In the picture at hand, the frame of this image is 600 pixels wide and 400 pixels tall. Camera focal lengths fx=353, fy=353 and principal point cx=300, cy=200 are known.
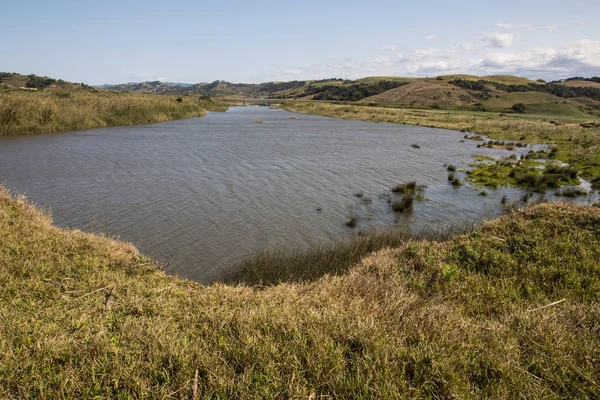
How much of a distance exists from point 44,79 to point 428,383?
122993mm

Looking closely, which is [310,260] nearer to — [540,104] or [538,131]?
[538,131]

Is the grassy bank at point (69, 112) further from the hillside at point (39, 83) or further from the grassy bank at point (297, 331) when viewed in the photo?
the hillside at point (39, 83)

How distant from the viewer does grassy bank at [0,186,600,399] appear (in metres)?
3.79

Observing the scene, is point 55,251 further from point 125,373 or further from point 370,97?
point 370,97

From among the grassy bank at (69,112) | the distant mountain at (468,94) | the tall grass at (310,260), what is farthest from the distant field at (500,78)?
the tall grass at (310,260)

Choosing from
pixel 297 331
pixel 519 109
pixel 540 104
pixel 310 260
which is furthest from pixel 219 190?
pixel 540 104

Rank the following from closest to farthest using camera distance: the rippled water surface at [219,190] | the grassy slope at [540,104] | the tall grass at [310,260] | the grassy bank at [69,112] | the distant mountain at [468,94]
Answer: the tall grass at [310,260] < the rippled water surface at [219,190] < the grassy bank at [69,112] < the grassy slope at [540,104] < the distant mountain at [468,94]

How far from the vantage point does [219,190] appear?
19422 millimetres

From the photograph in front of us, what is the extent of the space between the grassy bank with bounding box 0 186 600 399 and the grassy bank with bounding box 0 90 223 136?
119 ft

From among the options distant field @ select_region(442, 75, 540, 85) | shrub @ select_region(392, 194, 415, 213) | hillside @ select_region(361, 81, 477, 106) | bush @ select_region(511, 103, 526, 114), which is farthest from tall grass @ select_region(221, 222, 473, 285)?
distant field @ select_region(442, 75, 540, 85)

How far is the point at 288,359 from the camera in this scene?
13.5ft

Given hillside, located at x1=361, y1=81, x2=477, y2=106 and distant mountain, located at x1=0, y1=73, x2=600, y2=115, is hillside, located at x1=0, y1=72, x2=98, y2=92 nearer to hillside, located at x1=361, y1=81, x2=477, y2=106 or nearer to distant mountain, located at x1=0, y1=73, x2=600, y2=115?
distant mountain, located at x1=0, y1=73, x2=600, y2=115

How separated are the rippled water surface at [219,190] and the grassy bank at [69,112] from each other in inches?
125

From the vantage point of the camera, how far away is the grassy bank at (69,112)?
117ft
